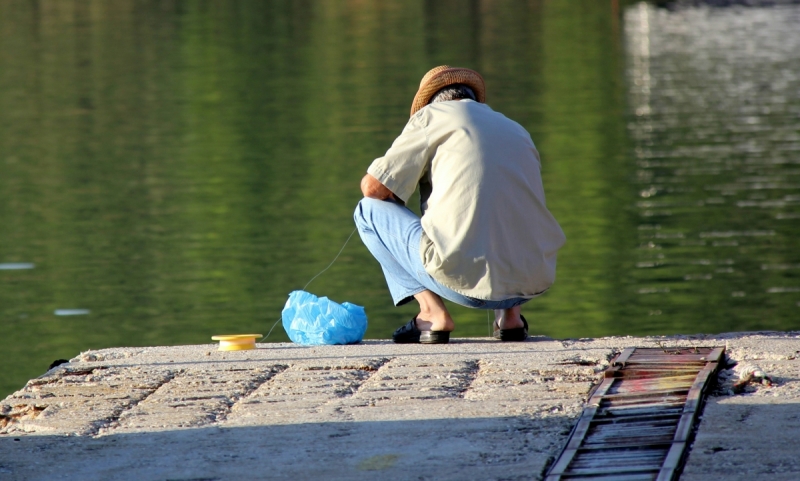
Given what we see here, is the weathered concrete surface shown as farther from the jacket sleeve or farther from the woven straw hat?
the woven straw hat

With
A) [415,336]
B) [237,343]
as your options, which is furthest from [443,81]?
[237,343]

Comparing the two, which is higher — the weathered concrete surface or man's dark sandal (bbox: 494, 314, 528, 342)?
the weathered concrete surface

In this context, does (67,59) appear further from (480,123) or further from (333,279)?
(480,123)

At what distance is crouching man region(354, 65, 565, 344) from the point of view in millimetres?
5055

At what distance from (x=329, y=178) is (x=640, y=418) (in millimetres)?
11363

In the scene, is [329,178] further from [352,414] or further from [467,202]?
[352,414]

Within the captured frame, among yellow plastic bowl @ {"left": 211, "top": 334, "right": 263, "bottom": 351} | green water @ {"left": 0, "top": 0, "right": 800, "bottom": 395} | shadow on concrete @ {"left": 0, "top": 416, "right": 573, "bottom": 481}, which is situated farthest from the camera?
green water @ {"left": 0, "top": 0, "right": 800, "bottom": 395}

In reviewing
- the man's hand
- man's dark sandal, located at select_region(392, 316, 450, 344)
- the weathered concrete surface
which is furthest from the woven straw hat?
the weathered concrete surface

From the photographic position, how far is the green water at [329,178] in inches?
376

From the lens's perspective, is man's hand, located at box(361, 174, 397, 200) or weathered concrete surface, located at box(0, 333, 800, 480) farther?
man's hand, located at box(361, 174, 397, 200)

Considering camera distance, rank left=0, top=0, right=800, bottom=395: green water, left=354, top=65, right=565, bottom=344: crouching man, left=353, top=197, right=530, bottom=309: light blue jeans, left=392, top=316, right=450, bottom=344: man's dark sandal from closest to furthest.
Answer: left=354, top=65, right=565, bottom=344: crouching man < left=353, top=197, right=530, bottom=309: light blue jeans < left=392, top=316, right=450, bottom=344: man's dark sandal < left=0, top=0, right=800, bottom=395: green water

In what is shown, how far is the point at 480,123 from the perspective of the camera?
5.09 metres

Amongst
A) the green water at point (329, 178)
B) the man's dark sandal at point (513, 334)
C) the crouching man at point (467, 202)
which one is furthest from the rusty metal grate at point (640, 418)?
the green water at point (329, 178)

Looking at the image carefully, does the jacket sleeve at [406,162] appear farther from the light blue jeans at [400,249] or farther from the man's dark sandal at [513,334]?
the man's dark sandal at [513,334]
